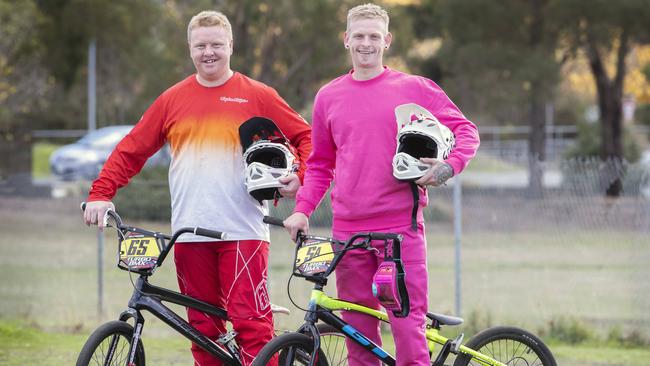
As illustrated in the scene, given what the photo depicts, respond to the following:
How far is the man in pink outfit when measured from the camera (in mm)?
5113

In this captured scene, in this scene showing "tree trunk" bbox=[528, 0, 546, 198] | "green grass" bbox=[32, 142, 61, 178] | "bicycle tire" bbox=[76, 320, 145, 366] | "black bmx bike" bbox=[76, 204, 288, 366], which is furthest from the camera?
"green grass" bbox=[32, 142, 61, 178]

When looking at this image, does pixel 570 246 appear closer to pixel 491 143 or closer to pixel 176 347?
pixel 176 347

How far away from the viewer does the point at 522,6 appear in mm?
27109

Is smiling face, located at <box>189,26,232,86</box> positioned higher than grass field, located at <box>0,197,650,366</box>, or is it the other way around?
smiling face, located at <box>189,26,232,86</box>

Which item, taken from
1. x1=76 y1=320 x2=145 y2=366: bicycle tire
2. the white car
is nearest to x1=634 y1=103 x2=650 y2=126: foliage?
the white car

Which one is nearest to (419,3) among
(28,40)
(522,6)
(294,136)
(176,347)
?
(522,6)

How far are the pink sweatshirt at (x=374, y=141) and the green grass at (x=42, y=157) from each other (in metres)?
27.9

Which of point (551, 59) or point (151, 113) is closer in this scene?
point (151, 113)

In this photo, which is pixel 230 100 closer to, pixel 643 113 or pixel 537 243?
pixel 537 243

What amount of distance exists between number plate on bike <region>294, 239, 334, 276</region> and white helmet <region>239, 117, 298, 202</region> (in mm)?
513

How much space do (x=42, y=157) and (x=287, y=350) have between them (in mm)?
32581

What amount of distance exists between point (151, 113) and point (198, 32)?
0.48 meters

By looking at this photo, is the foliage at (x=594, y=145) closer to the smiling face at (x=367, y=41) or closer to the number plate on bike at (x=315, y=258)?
the smiling face at (x=367, y=41)

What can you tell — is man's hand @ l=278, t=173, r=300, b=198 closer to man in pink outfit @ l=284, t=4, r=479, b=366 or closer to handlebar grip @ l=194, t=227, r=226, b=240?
man in pink outfit @ l=284, t=4, r=479, b=366
